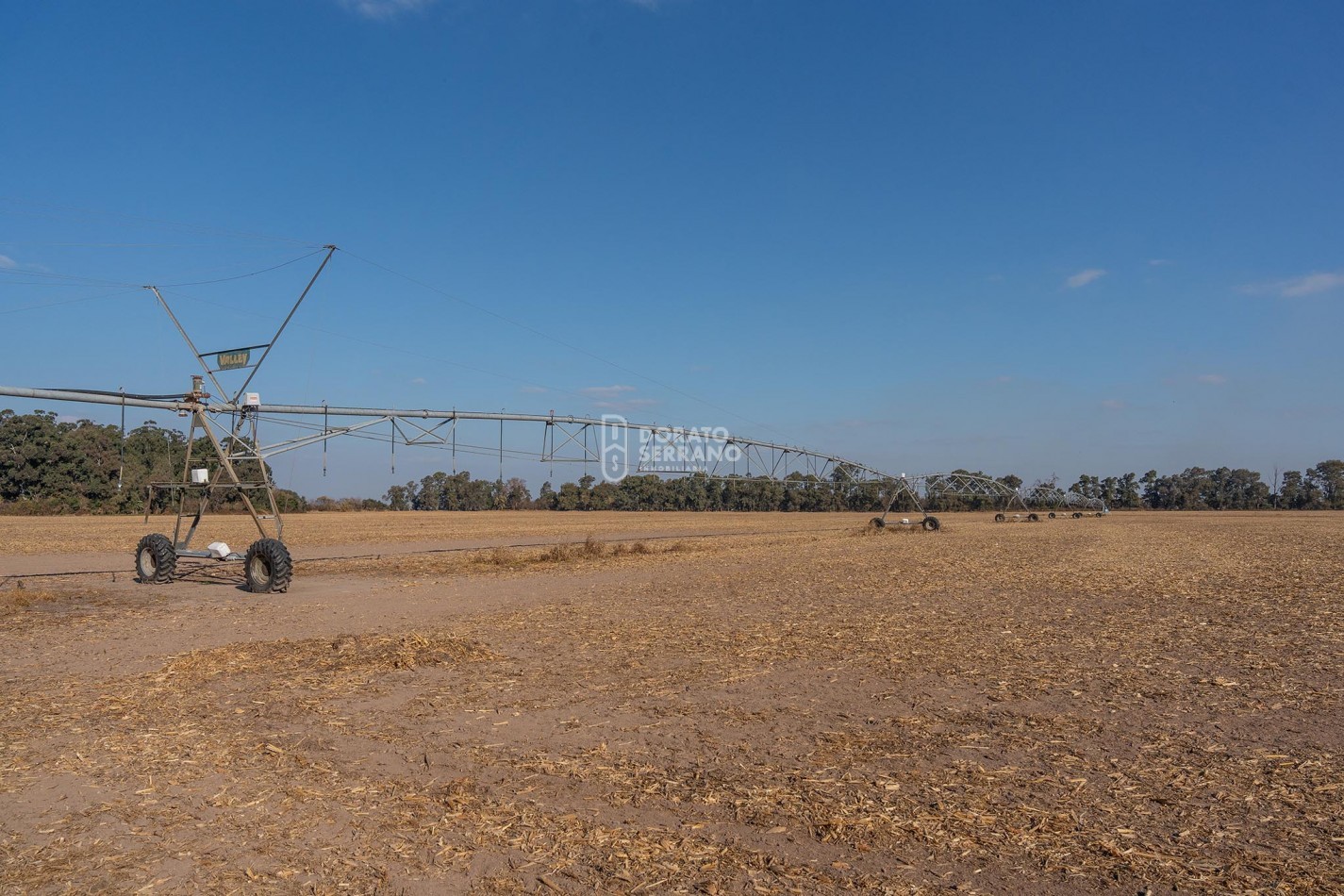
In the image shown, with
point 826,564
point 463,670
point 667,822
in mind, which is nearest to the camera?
point 667,822

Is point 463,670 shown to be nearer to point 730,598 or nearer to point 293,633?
point 293,633

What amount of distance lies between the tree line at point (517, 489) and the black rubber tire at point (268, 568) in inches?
155

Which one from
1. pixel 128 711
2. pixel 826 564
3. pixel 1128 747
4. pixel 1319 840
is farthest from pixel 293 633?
pixel 826 564

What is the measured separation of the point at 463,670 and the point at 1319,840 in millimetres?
8663

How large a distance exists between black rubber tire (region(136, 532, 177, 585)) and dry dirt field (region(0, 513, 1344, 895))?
4.92m

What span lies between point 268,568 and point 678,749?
1596cm

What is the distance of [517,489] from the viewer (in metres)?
150

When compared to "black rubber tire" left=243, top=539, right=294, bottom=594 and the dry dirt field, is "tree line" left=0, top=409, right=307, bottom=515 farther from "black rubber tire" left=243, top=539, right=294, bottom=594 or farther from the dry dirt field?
the dry dirt field

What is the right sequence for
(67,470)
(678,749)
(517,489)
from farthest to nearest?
(517,489), (67,470), (678,749)

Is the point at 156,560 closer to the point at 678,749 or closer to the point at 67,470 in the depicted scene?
the point at 678,749

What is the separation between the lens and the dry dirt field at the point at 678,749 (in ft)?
16.8

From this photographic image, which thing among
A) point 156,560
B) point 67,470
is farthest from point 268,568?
point 67,470

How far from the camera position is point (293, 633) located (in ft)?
46.5

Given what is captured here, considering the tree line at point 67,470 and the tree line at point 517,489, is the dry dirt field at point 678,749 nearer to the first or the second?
the tree line at point 517,489
